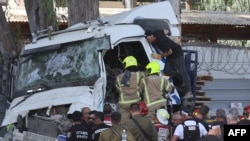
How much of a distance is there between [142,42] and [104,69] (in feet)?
3.02

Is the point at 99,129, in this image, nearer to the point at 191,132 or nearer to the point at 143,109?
the point at 143,109

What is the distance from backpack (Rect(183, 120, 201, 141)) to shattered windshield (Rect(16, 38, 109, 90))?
66.7 inches

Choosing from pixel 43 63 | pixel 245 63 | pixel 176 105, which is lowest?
pixel 245 63

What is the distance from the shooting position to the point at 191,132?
800 centimetres

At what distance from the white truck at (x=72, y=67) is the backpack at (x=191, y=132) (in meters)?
0.61

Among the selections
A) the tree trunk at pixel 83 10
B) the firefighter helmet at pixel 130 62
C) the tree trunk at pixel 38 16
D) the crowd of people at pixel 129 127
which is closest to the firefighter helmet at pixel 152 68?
the firefighter helmet at pixel 130 62

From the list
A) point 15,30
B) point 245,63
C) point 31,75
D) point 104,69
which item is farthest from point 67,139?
point 245,63

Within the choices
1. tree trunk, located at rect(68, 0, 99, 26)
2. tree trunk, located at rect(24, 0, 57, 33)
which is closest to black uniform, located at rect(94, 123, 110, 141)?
tree trunk, located at rect(68, 0, 99, 26)

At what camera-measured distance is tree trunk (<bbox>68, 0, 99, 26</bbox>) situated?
12258 millimetres

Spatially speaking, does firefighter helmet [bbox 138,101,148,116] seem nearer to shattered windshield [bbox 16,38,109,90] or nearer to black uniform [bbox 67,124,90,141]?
black uniform [bbox 67,124,90,141]

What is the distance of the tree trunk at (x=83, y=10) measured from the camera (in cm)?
1226

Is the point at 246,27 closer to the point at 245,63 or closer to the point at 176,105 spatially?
the point at 245,63

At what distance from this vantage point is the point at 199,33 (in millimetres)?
21859

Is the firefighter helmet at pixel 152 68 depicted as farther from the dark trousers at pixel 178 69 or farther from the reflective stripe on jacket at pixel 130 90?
the dark trousers at pixel 178 69
